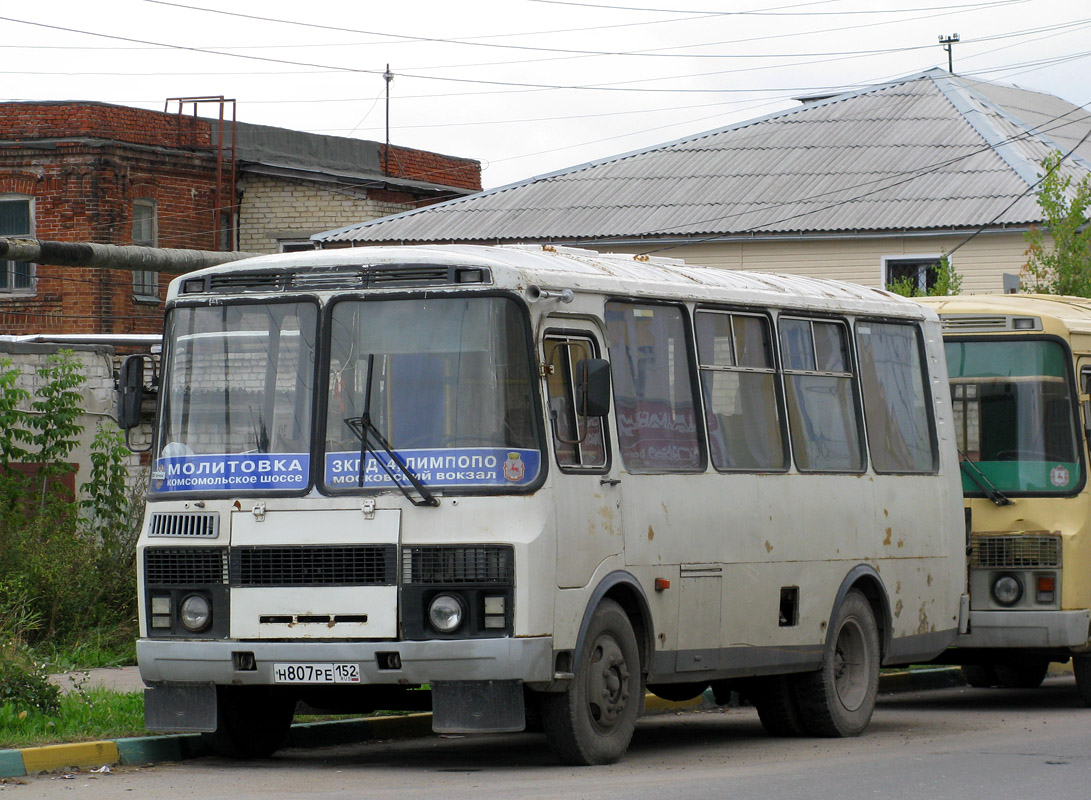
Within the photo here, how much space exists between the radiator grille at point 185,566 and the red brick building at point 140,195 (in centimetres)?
2610

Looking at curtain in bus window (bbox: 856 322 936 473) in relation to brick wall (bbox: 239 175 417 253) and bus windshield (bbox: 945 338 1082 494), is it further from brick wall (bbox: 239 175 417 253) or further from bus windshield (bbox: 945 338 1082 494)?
brick wall (bbox: 239 175 417 253)

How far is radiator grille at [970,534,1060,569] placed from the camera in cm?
1381

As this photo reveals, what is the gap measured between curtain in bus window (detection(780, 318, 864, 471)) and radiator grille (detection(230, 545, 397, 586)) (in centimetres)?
334

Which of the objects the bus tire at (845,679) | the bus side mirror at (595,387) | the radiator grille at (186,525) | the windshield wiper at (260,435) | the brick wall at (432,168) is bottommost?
the bus tire at (845,679)

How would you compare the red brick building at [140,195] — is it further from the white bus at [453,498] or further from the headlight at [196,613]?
the headlight at [196,613]

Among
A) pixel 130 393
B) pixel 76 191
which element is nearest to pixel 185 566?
pixel 130 393

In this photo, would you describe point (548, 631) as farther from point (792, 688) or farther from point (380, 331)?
point (792, 688)

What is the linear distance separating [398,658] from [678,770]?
169 centimetres

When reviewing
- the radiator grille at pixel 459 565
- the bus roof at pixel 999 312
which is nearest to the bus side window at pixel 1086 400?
the bus roof at pixel 999 312

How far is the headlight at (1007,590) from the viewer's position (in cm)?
1388

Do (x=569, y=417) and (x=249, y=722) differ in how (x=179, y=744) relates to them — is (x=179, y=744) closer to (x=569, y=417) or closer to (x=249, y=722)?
(x=249, y=722)

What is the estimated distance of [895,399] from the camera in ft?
43.2

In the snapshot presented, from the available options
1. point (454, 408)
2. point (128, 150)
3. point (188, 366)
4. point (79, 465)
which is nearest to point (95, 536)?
point (79, 465)

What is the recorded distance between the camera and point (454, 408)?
967cm
